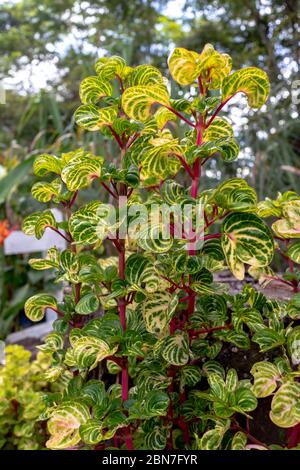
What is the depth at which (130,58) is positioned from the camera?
1.99 metres

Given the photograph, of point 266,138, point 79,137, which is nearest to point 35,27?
point 79,137

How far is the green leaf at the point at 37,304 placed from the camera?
0.66 m

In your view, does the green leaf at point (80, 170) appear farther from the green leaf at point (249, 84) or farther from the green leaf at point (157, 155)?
the green leaf at point (249, 84)

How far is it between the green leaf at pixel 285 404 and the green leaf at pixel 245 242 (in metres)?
0.15

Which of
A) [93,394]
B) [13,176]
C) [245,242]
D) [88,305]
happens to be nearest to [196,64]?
[245,242]

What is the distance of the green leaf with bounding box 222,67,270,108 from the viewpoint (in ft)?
1.78

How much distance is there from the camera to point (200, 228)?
0.52m

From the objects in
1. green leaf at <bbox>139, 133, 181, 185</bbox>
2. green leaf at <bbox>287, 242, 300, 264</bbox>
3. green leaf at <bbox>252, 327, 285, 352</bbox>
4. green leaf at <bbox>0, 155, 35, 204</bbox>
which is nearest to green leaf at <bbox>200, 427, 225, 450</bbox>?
green leaf at <bbox>252, 327, 285, 352</bbox>

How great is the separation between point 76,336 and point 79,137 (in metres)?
1.68

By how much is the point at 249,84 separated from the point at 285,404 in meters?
0.40

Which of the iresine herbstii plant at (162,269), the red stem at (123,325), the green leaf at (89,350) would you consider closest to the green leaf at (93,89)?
the iresine herbstii plant at (162,269)

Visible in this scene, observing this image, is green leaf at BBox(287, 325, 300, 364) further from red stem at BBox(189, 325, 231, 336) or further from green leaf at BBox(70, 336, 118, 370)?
green leaf at BBox(70, 336, 118, 370)

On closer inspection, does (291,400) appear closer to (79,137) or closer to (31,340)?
(31,340)
